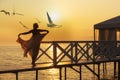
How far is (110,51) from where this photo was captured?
25.3m

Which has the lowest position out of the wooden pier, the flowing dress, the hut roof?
the wooden pier

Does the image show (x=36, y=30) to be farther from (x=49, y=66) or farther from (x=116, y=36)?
(x=116, y=36)

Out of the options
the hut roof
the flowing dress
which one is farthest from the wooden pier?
the hut roof

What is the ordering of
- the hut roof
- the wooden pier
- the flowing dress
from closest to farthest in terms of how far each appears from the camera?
the flowing dress → the wooden pier → the hut roof

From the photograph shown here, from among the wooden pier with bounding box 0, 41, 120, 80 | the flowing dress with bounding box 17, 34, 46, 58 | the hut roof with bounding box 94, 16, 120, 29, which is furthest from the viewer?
the hut roof with bounding box 94, 16, 120, 29

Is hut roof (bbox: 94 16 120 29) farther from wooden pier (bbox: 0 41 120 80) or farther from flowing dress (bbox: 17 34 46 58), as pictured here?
flowing dress (bbox: 17 34 46 58)

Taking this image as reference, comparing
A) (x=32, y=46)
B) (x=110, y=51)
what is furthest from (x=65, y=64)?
(x=110, y=51)

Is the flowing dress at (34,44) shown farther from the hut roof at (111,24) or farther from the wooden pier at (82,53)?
the hut roof at (111,24)

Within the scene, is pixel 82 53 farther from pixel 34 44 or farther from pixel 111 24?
pixel 111 24

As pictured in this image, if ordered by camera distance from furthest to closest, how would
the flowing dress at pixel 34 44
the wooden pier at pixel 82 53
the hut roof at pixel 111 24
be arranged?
the hut roof at pixel 111 24, the wooden pier at pixel 82 53, the flowing dress at pixel 34 44

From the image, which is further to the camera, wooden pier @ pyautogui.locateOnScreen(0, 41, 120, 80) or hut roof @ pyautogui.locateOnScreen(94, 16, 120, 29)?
hut roof @ pyautogui.locateOnScreen(94, 16, 120, 29)

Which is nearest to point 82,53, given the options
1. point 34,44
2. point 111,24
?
point 34,44

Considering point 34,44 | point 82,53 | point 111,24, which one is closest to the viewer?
point 34,44

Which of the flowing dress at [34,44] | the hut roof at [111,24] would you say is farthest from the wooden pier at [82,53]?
the hut roof at [111,24]
